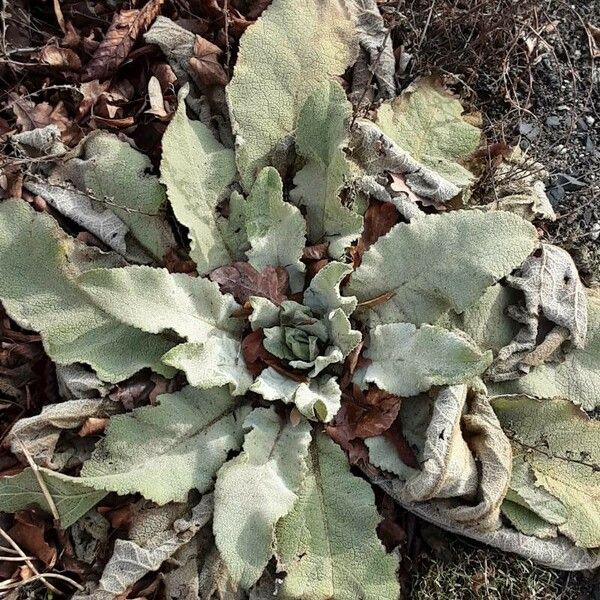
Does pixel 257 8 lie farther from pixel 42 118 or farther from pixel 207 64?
pixel 42 118

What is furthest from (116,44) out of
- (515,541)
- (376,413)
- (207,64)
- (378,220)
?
(515,541)

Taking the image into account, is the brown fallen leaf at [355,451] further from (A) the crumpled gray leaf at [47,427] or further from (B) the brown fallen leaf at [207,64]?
(B) the brown fallen leaf at [207,64]

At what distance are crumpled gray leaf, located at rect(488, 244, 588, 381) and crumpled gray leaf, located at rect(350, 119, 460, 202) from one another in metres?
0.30

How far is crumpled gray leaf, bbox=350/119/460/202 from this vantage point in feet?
6.62

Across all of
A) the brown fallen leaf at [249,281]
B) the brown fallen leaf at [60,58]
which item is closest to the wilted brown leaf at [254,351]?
the brown fallen leaf at [249,281]

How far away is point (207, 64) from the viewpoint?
6.93ft

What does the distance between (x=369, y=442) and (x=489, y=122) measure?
3.48ft

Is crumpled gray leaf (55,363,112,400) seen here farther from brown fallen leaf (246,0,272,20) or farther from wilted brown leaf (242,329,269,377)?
brown fallen leaf (246,0,272,20)

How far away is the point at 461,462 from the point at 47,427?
985 millimetres

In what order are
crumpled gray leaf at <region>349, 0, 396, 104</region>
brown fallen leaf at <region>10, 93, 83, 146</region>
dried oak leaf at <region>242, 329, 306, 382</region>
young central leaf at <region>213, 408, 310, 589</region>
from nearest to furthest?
young central leaf at <region>213, 408, 310, 589</region>
dried oak leaf at <region>242, 329, 306, 382</region>
brown fallen leaf at <region>10, 93, 83, 146</region>
crumpled gray leaf at <region>349, 0, 396, 104</region>

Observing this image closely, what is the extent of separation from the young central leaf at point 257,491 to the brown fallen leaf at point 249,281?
0.98ft

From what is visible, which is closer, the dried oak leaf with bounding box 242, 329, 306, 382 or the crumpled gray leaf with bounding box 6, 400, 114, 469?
the crumpled gray leaf with bounding box 6, 400, 114, 469

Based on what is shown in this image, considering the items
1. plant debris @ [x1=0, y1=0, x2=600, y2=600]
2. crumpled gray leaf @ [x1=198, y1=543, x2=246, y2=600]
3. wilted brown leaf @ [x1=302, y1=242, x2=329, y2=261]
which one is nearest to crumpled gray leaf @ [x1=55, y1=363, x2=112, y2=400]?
plant debris @ [x1=0, y1=0, x2=600, y2=600]

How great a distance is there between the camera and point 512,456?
191 cm
